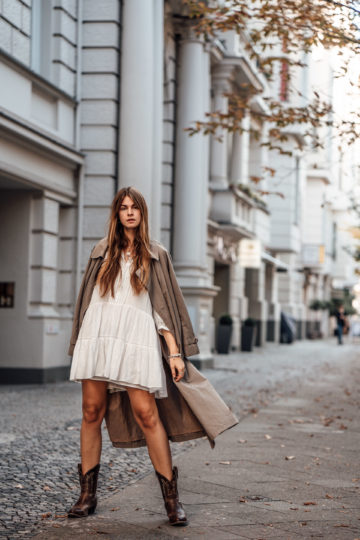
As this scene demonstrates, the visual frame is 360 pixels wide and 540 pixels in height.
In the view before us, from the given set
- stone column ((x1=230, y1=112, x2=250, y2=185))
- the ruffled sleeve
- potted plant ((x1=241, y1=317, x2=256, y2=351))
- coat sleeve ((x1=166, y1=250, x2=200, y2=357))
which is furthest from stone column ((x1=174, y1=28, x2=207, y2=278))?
the ruffled sleeve

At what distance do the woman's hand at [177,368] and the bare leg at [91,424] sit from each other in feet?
1.34

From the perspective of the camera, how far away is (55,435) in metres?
8.25

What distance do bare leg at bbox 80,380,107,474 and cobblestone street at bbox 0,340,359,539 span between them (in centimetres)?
36

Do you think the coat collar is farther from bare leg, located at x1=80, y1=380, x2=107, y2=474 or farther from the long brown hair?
bare leg, located at x1=80, y1=380, x2=107, y2=474

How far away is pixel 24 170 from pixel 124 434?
27.0ft

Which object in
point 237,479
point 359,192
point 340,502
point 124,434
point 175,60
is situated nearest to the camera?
point 124,434

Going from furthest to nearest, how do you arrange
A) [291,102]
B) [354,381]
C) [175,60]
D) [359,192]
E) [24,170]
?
[291,102] < [359,192] < [175,60] < [354,381] < [24,170]

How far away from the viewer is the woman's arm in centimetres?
486

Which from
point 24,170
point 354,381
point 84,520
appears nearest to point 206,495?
point 84,520

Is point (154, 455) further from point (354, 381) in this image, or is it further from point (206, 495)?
point (354, 381)

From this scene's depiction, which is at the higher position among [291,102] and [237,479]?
[291,102]

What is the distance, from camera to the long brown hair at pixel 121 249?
4.88 meters

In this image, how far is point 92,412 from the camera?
16.3ft

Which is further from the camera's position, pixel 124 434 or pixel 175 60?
pixel 175 60
